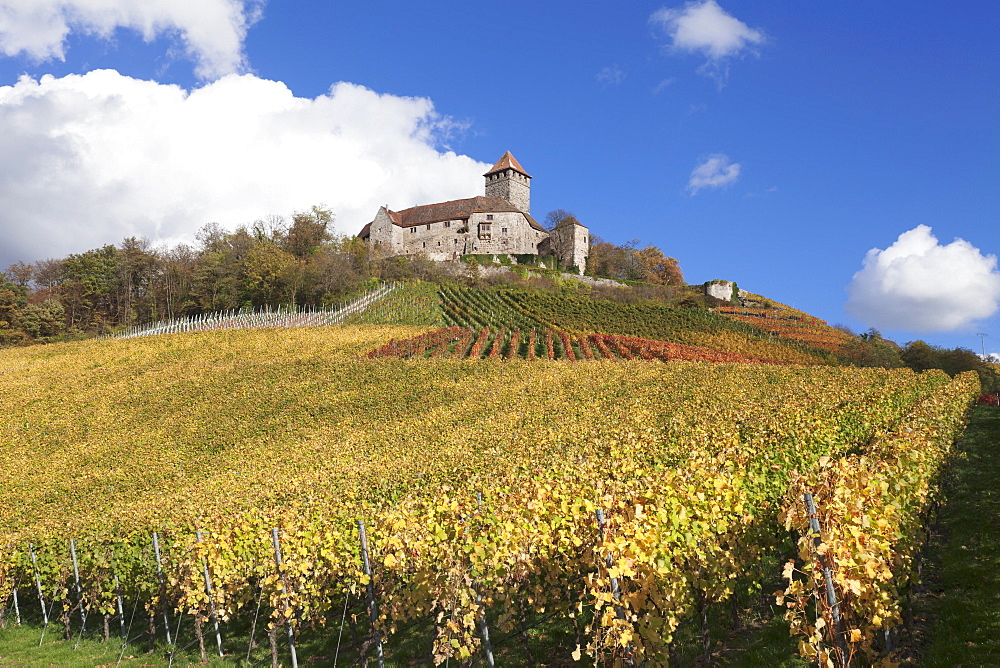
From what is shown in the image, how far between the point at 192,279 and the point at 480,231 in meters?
38.6

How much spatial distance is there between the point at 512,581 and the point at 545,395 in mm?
18407

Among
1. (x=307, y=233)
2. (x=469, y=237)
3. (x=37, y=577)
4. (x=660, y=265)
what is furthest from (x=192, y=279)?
(x=660, y=265)

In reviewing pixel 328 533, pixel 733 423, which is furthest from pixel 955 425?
pixel 328 533

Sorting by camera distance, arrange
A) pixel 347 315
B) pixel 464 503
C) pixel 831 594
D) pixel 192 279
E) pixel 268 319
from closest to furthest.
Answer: pixel 831 594 → pixel 464 503 → pixel 268 319 → pixel 347 315 → pixel 192 279

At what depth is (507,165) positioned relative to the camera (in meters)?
92.9

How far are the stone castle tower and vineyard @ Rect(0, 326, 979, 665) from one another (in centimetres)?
6451

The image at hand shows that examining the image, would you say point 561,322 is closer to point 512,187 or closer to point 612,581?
point 612,581

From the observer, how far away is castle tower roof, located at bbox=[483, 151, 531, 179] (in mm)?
93062

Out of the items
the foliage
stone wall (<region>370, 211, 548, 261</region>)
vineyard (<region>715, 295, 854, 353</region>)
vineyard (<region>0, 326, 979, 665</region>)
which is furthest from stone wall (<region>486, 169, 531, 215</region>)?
the foliage

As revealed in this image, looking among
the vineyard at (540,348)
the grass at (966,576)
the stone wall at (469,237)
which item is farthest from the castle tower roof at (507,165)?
the grass at (966,576)

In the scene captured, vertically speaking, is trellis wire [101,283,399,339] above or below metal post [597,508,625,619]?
above

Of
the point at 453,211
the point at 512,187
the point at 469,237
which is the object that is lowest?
the point at 469,237

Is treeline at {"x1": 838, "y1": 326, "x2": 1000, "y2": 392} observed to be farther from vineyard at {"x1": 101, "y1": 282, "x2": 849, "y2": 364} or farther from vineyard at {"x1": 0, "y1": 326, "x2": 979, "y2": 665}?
vineyard at {"x1": 0, "y1": 326, "x2": 979, "y2": 665}

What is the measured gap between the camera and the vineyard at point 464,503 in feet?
20.3
